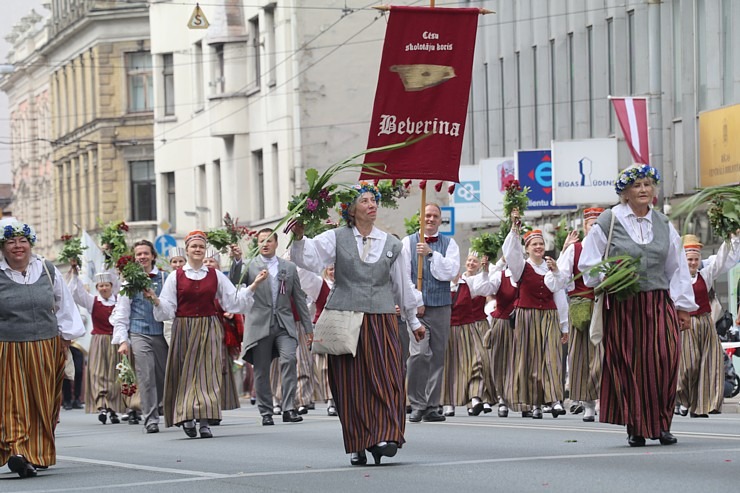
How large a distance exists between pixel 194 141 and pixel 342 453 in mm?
44147

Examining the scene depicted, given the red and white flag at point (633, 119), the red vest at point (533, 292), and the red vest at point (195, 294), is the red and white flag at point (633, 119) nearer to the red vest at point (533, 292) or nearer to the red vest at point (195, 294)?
the red vest at point (533, 292)

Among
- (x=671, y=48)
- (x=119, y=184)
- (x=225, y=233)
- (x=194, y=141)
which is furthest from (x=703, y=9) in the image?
(x=119, y=184)

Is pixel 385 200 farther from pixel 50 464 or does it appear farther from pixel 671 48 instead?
pixel 671 48

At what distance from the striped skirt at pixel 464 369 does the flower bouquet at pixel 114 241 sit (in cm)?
385

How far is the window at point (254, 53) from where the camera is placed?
5069 cm

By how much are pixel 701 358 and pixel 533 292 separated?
1774 millimetres

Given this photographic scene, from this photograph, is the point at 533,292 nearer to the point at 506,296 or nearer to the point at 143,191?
the point at 506,296

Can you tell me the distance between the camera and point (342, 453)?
1395 centimetres

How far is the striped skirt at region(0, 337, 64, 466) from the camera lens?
13258 mm

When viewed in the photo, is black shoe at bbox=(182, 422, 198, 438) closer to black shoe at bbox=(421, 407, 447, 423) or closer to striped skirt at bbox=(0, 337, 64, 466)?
black shoe at bbox=(421, 407, 447, 423)

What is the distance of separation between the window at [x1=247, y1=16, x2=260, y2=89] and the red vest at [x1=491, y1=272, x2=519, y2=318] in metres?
31.1

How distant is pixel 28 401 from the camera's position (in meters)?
13.5

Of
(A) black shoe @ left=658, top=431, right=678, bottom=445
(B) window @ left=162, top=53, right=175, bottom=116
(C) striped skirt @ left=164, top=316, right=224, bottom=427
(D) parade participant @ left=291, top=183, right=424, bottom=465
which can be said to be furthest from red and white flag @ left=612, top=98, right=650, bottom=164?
(B) window @ left=162, top=53, right=175, bottom=116

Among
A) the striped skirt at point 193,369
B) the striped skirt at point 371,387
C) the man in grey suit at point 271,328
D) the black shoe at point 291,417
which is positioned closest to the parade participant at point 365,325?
the striped skirt at point 371,387
